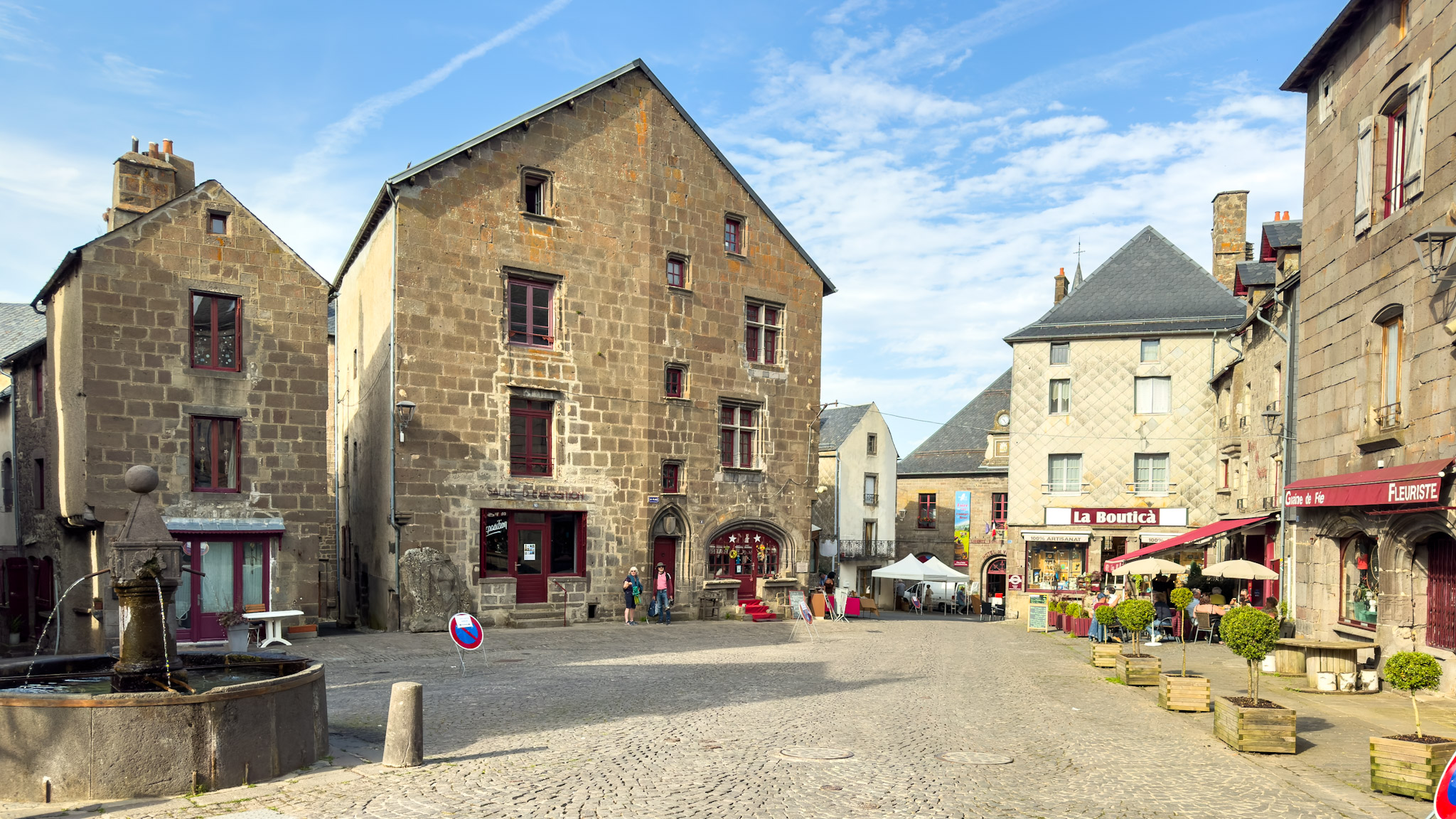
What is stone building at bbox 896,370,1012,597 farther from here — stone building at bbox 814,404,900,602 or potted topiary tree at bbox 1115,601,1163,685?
potted topiary tree at bbox 1115,601,1163,685

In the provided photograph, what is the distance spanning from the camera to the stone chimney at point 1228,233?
3503 cm

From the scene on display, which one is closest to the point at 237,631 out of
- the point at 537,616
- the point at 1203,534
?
the point at 537,616

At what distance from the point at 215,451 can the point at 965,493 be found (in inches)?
1394

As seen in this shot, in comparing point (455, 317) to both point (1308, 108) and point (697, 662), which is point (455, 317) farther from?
point (1308, 108)

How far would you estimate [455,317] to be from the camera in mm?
23922

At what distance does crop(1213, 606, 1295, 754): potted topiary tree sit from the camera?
→ 35.1ft

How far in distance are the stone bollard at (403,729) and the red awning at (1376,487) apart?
40.1ft

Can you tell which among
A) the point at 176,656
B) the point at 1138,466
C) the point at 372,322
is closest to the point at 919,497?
the point at 1138,466

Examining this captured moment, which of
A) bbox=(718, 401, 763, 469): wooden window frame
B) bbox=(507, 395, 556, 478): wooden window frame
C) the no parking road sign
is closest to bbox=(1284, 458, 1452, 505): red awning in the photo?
the no parking road sign

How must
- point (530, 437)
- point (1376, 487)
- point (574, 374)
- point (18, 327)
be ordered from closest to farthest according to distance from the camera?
point (1376, 487), point (530, 437), point (574, 374), point (18, 327)

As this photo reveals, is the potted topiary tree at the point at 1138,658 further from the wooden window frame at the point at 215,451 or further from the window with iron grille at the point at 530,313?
the wooden window frame at the point at 215,451

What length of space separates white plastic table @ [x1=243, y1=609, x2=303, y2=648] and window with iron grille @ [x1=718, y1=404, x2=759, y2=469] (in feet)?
38.6

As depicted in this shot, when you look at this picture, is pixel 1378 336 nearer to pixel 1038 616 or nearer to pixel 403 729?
pixel 1038 616

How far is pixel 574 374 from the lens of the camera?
25.7 m
